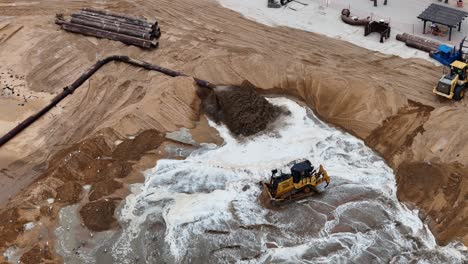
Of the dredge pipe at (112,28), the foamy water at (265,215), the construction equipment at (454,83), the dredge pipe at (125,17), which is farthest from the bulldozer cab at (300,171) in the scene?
the dredge pipe at (125,17)

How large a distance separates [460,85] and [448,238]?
7410 mm

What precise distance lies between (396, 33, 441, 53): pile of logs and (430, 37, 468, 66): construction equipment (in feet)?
1.87

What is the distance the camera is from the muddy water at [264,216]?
52.8 ft

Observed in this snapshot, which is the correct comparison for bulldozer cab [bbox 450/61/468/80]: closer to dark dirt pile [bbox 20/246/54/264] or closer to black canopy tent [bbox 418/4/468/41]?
black canopy tent [bbox 418/4/468/41]

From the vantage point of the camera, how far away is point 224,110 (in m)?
21.4

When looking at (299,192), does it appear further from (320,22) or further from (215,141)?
(320,22)

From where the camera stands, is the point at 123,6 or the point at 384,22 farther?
the point at 123,6

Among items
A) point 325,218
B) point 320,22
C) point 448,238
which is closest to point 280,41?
point 320,22

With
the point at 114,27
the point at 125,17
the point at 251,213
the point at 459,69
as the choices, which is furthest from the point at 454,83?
the point at 114,27

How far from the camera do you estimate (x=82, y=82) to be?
2317cm

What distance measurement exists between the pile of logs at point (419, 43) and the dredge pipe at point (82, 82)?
973 centimetres

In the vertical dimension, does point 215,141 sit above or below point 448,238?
above

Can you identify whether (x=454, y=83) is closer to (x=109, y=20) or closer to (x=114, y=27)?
(x=114, y=27)

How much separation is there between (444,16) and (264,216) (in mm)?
14981
